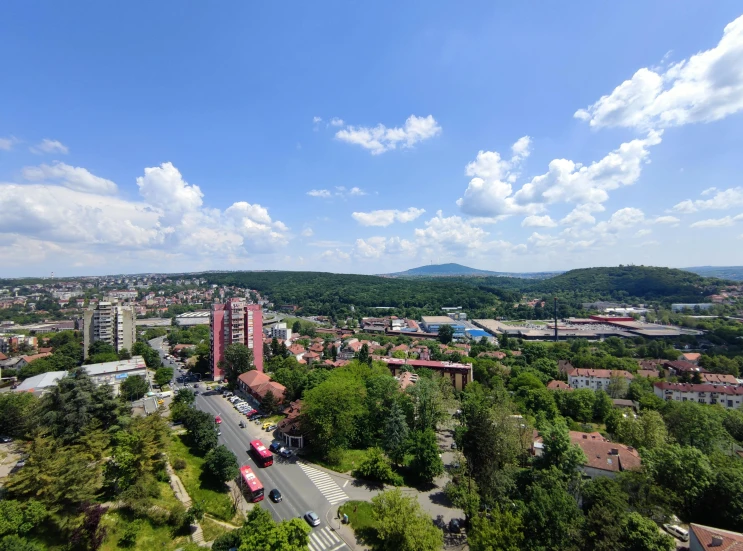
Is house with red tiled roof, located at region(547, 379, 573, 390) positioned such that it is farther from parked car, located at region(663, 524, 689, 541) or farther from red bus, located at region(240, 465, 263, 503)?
red bus, located at region(240, 465, 263, 503)

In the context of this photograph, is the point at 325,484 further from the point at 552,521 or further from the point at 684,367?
the point at 684,367

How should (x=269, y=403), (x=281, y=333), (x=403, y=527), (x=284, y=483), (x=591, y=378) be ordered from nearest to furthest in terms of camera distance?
(x=403, y=527)
(x=284, y=483)
(x=269, y=403)
(x=591, y=378)
(x=281, y=333)

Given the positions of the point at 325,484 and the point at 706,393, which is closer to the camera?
the point at 325,484

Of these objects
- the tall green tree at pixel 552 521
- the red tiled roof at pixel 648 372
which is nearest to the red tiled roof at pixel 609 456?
the tall green tree at pixel 552 521

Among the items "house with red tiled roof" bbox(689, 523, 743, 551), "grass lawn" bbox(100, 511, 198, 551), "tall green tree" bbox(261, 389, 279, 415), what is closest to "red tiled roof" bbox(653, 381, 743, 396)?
"house with red tiled roof" bbox(689, 523, 743, 551)

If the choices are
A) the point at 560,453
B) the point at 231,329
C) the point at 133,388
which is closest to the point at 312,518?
the point at 560,453
